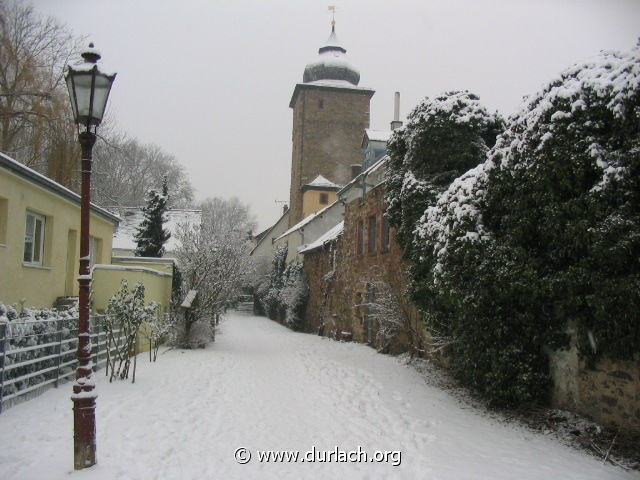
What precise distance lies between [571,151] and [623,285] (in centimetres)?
189

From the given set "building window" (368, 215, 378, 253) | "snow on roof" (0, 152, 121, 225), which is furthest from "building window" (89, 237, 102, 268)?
"building window" (368, 215, 378, 253)

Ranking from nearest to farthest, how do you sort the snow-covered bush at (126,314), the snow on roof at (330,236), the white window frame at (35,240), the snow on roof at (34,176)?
the snow-covered bush at (126,314)
the snow on roof at (34,176)
the white window frame at (35,240)
the snow on roof at (330,236)

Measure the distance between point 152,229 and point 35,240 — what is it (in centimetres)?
1410

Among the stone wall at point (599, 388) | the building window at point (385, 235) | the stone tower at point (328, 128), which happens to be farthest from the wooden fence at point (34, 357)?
the stone tower at point (328, 128)

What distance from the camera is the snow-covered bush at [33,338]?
770cm

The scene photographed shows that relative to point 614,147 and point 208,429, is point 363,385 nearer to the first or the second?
point 208,429

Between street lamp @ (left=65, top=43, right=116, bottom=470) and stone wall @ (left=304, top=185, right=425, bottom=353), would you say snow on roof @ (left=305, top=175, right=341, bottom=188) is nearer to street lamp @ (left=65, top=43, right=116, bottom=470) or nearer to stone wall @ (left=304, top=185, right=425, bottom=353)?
stone wall @ (left=304, top=185, right=425, bottom=353)

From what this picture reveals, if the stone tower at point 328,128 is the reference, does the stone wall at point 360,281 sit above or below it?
below

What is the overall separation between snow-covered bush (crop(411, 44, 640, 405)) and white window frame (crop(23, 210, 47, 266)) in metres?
9.24

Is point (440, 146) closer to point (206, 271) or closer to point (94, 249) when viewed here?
point (206, 271)

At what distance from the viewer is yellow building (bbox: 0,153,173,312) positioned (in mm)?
11172

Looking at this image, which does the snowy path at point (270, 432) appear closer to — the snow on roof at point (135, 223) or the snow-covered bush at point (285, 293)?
the snow-covered bush at point (285, 293)

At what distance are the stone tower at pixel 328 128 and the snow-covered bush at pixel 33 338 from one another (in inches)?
1416

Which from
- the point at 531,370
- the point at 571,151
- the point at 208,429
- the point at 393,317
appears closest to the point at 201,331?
the point at 393,317
